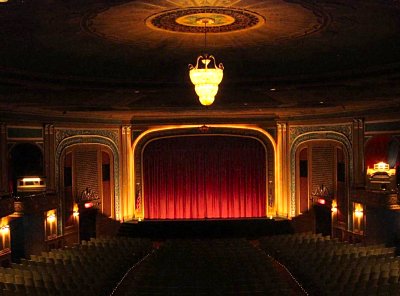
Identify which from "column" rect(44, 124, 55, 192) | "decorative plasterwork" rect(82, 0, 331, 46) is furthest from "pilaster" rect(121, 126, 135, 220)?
"decorative plasterwork" rect(82, 0, 331, 46)

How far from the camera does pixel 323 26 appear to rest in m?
7.30

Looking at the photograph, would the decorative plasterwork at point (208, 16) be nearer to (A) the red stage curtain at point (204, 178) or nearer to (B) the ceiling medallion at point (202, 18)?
(B) the ceiling medallion at point (202, 18)

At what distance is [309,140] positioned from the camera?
2055cm

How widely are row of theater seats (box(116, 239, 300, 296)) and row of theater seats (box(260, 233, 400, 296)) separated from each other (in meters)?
0.69

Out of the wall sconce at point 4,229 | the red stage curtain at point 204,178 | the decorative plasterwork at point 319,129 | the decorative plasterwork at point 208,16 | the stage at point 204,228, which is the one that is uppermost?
the decorative plasterwork at point 208,16

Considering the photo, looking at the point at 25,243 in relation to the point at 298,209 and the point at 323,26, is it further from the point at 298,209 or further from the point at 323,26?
the point at 323,26

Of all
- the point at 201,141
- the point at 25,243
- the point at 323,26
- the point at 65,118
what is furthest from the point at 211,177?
the point at 323,26

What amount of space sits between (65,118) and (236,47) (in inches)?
446

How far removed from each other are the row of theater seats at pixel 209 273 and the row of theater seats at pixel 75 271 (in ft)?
2.34

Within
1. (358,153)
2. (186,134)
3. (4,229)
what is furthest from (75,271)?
(186,134)

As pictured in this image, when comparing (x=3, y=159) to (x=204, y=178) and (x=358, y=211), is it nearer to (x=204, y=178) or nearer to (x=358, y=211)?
(x=204, y=178)

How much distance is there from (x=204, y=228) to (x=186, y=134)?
4011mm

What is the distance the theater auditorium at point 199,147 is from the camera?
24.5ft

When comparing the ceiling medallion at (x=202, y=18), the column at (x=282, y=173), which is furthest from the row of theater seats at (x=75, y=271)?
the column at (x=282, y=173)
